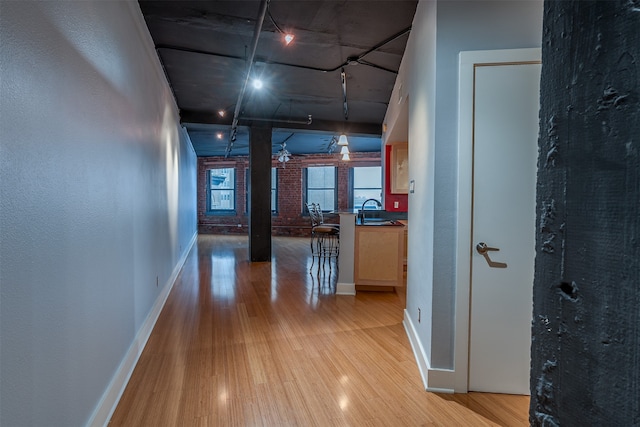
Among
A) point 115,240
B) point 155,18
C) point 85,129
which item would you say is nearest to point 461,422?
point 115,240

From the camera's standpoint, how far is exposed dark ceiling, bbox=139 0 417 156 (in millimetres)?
3000

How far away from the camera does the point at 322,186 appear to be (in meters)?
11.0

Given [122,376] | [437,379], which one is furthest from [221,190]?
[437,379]

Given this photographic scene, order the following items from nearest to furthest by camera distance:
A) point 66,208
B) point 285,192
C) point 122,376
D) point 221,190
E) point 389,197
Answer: point 66,208
point 122,376
point 389,197
point 285,192
point 221,190

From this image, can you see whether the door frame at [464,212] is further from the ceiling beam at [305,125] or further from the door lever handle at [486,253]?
the ceiling beam at [305,125]

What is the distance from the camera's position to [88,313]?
5.49 feet

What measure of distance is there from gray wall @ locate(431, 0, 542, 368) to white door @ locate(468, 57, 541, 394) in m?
0.13

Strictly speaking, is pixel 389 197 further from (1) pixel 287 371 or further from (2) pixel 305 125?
(1) pixel 287 371

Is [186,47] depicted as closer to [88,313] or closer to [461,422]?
[88,313]

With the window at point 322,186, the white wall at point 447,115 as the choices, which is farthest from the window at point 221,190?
the white wall at point 447,115

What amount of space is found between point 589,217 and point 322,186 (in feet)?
34.8

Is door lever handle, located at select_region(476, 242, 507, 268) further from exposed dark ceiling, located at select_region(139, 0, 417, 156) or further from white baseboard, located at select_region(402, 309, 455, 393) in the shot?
exposed dark ceiling, located at select_region(139, 0, 417, 156)

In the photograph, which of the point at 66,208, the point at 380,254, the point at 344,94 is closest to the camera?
the point at 66,208

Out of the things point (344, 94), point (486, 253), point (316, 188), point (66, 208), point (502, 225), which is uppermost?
point (344, 94)
